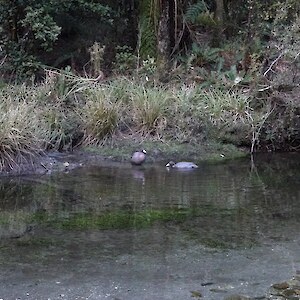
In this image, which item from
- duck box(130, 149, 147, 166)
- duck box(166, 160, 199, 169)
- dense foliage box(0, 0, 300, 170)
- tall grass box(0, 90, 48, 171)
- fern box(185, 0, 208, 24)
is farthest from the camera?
fern box(185, 0, 208, 24)

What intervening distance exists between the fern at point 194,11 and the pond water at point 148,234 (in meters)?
5.89

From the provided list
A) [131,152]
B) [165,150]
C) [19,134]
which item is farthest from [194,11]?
[19,134]

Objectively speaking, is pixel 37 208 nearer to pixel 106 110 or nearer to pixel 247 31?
pixel 106 110

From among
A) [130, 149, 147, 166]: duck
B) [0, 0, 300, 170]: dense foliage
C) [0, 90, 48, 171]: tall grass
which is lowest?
[130, 149, 147, 166]: duck

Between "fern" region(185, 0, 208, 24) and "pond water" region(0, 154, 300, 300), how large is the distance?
589cm

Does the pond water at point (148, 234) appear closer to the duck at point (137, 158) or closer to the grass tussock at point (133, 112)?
the duck at point (137, 158)

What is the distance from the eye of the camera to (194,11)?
1416 cm

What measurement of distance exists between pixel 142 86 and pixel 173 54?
115 inches

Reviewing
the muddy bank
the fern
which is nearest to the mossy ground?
the muddy bank

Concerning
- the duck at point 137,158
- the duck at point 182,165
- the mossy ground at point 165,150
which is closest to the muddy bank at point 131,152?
the mossy ground at point 165,150

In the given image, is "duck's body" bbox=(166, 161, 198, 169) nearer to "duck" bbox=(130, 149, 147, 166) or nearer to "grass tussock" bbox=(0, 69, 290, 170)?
"duck" bbox=(130, 149, 147, 166)

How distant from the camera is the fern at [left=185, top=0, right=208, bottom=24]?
555 inches

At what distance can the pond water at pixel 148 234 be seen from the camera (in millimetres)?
4445

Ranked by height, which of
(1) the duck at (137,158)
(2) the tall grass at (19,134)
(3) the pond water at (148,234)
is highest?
(2) the tall grass at (19,134)
